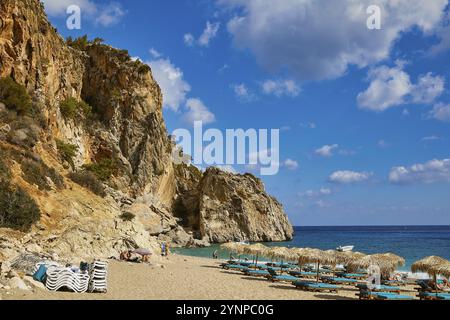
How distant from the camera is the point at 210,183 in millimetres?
65500

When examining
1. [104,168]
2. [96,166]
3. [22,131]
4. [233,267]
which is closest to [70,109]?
[96,166]

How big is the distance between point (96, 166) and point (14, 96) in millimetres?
20596

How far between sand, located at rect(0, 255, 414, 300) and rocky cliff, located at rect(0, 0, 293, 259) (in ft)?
12.9

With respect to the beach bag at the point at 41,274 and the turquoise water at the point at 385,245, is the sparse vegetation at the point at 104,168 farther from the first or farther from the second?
the beach bag at the point at 41,274

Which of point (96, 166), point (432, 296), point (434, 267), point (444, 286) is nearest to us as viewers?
point (432, 296)

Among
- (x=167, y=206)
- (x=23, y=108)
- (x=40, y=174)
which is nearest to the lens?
(x=40, y=174)

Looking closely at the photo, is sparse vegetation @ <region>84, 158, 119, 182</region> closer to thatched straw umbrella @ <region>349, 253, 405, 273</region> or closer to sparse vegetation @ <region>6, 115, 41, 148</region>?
sparse vegetation @ <region>6, 115, 41, 148</region>

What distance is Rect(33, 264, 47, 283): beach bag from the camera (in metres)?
11.9

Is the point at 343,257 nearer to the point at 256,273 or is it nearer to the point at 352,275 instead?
the point at 352,275

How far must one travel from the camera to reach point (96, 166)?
47.7m

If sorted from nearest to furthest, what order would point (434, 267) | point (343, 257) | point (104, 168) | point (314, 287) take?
1. point (314, 287)
2. point (434, 267)
3. point (343, 257)
4. point (104, 168)

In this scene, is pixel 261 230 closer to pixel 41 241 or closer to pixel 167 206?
pixel 167 206
